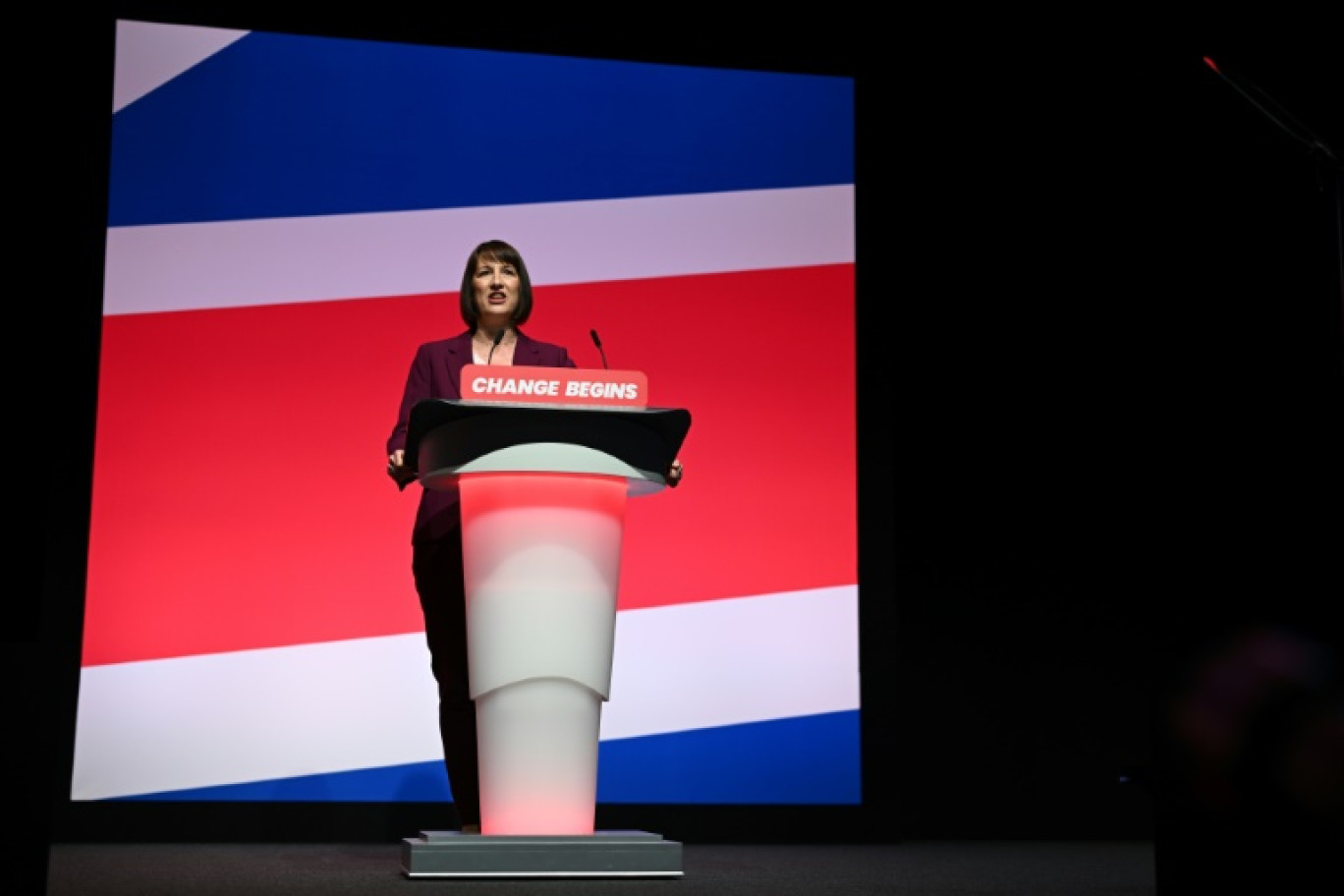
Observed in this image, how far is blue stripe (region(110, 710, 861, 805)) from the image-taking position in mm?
3863

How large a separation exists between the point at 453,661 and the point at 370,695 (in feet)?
A: 3.01

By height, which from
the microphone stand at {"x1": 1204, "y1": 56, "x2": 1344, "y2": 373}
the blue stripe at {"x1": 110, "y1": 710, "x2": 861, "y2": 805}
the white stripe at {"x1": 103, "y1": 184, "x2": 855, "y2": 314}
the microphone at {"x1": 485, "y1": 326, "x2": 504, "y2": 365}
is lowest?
the blue stripe at {"x1": 110, "y1": 710, "x2": 861, "y2": 805}

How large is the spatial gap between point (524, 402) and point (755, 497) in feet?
5.25

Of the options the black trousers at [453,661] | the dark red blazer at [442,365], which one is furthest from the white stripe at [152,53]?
the black trousers at [453,661]

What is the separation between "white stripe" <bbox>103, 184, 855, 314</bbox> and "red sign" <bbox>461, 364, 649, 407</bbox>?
4.93ft

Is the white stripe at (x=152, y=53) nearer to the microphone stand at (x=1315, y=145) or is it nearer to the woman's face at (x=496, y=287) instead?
the woman's face at (x=496, y=287)

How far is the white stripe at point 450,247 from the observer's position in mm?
3887

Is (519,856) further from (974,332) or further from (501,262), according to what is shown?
(974,332)

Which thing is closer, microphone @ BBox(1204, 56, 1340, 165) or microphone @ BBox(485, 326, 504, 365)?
microphone @ BBox(1204, 56, 1340, 165)

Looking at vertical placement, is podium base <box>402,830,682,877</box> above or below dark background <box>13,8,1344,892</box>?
below

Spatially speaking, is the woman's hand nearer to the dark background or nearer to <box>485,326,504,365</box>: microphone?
<box>485,326,504,365</box>: microphone

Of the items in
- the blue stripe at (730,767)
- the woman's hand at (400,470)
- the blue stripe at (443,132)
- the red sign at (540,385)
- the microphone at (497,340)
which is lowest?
the blue stripe at (730,767)

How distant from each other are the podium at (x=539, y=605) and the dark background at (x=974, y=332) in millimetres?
1271

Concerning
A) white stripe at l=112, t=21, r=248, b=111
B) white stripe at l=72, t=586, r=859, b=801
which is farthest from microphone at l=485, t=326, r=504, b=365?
white stripe at l=112, t=21, r=248, b=111
